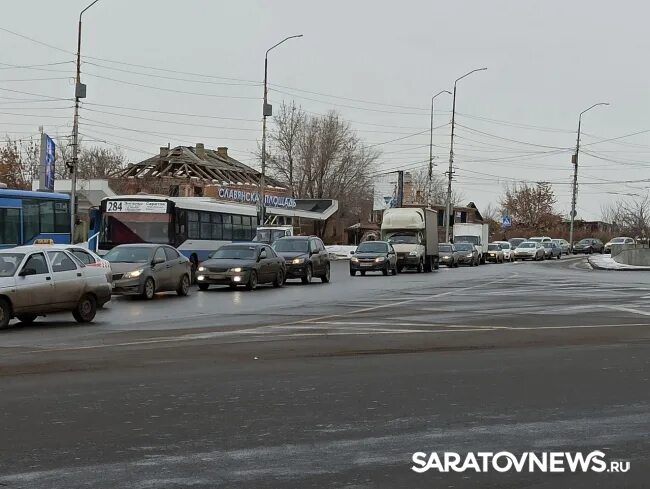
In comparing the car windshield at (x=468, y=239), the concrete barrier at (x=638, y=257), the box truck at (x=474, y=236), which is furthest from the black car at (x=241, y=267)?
the car windshield at (x=468, y=239)

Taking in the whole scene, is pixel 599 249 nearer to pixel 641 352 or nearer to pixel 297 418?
pixel 641 352

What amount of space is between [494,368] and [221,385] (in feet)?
11.8

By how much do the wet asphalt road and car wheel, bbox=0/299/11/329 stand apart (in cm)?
40

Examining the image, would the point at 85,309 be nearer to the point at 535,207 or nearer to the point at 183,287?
the point at 183,287

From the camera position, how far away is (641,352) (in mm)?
13609

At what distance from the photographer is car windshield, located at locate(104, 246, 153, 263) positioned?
85.0 ft

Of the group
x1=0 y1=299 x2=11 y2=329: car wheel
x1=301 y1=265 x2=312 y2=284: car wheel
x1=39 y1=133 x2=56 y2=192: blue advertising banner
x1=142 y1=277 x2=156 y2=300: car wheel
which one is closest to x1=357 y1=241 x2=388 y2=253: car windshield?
x1=301 y1=265 x2=312 y2=284: car wheel

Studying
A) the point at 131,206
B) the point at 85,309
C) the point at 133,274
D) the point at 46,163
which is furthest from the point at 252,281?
the point at 46,163

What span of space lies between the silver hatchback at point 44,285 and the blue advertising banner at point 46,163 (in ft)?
102

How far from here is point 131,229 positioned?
34.9 metres

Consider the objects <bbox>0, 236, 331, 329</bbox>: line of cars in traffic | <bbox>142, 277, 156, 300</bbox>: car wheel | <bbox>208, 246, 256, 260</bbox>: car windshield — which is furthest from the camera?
<bbox>208, 246, 256, 260</bbox>: car windshield

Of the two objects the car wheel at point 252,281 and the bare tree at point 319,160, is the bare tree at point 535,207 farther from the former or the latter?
the car wheel at point 252,281

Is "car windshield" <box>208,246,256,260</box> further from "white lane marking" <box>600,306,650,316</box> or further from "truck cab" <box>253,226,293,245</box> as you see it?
"truck cab" <box>253,226,293,245</box>

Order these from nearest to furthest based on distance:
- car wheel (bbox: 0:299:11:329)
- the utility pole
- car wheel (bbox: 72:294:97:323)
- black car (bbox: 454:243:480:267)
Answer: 1. car wheel (bbox: 0:299:11:329)
2. car wheel (bbox: 72:294:97:323)
3. black car (bbox: 454:243:480:267)
4. the utility pole
